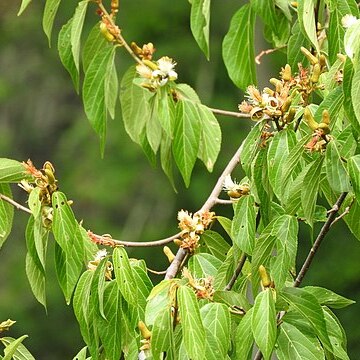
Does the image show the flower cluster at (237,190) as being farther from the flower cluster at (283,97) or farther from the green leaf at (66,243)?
the green leaf at (66,243)

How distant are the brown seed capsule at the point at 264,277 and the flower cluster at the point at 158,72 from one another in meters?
0.47

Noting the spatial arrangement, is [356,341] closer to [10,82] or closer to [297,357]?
[297,357]

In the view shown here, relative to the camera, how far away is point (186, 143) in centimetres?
197

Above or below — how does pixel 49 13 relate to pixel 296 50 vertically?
above

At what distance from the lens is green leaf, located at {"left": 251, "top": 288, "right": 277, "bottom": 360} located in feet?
5.01

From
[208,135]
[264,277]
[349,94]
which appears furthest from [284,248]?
[208,135]

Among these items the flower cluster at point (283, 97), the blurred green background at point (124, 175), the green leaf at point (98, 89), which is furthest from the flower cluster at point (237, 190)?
the blurred green background at point (124, 175)

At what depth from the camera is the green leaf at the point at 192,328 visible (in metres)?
1.50

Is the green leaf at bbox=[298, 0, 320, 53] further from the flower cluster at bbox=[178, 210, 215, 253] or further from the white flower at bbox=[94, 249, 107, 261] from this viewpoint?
the white flower at bbox=[94, 249, 107, 261]

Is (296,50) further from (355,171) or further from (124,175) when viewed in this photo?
(124,175)

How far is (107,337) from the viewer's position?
5.70ft

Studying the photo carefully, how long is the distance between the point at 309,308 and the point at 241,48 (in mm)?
760

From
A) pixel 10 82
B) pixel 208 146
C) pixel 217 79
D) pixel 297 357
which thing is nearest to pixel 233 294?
pixel 297 357

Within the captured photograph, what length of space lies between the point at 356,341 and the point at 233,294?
4563mm
